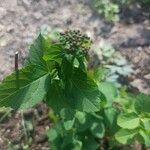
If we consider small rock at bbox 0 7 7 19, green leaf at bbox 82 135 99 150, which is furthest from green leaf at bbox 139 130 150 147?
small rock at bbox 0 7 7 19

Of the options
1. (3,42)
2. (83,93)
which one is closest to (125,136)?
(83,93)

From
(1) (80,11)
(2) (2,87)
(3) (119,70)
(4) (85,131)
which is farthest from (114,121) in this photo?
(1) (80,11)

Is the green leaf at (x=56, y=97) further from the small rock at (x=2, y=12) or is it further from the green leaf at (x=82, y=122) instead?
the small rock at (x=2, y=12)

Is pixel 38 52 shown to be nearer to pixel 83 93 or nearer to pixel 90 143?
pixel 83 93

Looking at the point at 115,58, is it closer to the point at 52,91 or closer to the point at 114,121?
the point at 114,121

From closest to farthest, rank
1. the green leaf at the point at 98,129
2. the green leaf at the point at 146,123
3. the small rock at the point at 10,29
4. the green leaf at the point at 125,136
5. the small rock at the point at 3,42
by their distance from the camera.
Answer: the green leaf at the point at 146,123, the green leaf at the point at 125,136, the green leaf at the point at 98,129, the small rock at the point at 3,42, the small rock at the point at 10,29

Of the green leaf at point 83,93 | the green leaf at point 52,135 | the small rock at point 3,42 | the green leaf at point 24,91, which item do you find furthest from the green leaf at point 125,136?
the small rock at point 3,42
